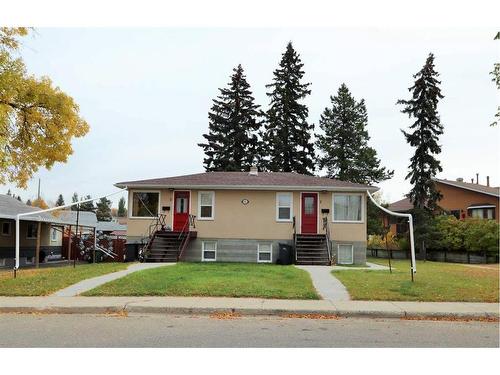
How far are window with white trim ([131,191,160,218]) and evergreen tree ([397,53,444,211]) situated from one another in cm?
1972

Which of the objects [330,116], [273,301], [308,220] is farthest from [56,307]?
[330,116]

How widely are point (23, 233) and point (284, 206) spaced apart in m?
18.8

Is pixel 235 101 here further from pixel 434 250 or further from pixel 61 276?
pixel 61 276

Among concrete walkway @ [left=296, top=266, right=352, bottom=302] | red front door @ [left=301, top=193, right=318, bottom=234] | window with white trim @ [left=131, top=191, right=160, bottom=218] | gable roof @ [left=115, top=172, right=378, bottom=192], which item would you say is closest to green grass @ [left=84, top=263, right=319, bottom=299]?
concrete walkway @ [left=296, top=266, right=352, bottom=302]

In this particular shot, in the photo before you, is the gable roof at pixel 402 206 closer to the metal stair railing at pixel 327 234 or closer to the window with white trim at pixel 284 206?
the metal stair railing at pixel 327 234

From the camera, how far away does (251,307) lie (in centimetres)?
1002

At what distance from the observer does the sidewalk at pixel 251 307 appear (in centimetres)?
985

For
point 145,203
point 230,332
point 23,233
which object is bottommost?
point 230,332

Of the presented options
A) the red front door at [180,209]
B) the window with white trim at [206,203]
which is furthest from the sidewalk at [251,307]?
the window with white trim at [206,203]

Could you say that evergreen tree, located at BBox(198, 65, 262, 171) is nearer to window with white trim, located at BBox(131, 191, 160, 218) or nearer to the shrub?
the shrub

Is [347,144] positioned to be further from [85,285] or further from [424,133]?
[85,285]

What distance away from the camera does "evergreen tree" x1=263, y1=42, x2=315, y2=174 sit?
44188mm

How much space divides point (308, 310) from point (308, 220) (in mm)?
13299

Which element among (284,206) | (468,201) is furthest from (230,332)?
(468,201)
